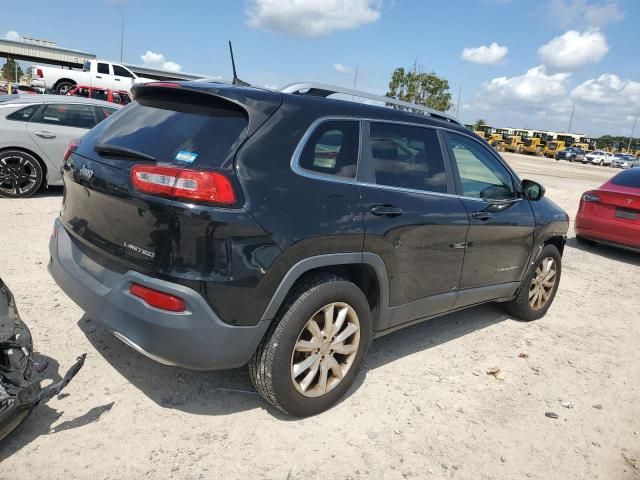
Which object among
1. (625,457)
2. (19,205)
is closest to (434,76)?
(19,205)

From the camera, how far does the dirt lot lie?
265 cm

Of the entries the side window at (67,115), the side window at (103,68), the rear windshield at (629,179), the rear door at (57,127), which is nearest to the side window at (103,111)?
the side window at (67,115)

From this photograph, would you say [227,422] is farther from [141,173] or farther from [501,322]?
[501,322]

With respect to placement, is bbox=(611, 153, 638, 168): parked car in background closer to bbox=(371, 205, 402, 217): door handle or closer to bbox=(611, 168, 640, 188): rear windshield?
bbox=(611, 168, 640, 188): rear windshield

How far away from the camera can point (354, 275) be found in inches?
131

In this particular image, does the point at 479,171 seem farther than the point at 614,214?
No

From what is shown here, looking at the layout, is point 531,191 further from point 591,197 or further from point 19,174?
point 19,174

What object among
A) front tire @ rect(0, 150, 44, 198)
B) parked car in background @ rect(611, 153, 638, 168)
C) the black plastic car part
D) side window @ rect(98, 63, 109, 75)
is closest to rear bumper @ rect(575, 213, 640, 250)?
the black plastic car part

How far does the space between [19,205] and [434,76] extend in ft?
148

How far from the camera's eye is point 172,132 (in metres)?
2.80

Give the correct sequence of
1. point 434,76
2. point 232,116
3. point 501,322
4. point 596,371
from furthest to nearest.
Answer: point 434,76 → point 501,322 → point 596,371 → point 232,116

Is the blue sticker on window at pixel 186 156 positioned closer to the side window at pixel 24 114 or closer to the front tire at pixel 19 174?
the front tire at pixel 19 174

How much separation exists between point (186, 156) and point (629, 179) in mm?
8612

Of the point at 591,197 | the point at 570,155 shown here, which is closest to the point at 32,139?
the point at 591,197
